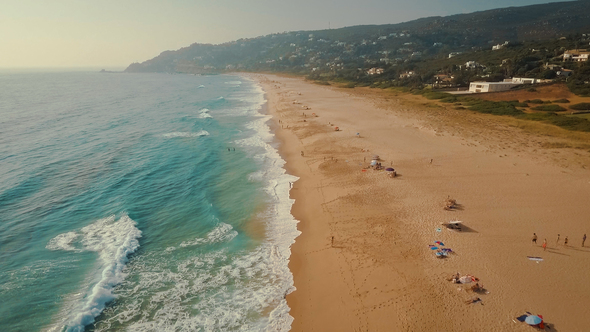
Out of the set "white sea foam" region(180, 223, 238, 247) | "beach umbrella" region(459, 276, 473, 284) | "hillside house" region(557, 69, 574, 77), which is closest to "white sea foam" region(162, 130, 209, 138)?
"white sea foam" region(180, 223, 238, 247)

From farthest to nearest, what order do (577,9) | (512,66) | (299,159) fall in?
(577,9) → (512,66) → (299,159)

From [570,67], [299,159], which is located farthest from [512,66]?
[299,159]

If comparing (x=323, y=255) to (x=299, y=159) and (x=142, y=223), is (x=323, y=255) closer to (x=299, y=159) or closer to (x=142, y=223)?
(x=142, y=223)

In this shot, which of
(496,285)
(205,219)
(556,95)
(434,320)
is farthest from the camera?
(556,95)

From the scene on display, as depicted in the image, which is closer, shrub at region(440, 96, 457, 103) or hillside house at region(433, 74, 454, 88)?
shrub at region(440, 96, 457, 103)

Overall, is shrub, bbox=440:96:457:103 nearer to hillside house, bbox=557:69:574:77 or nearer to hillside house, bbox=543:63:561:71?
hillside house, bbox=557:69:574:77

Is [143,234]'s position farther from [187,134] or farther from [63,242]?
[187,134]
